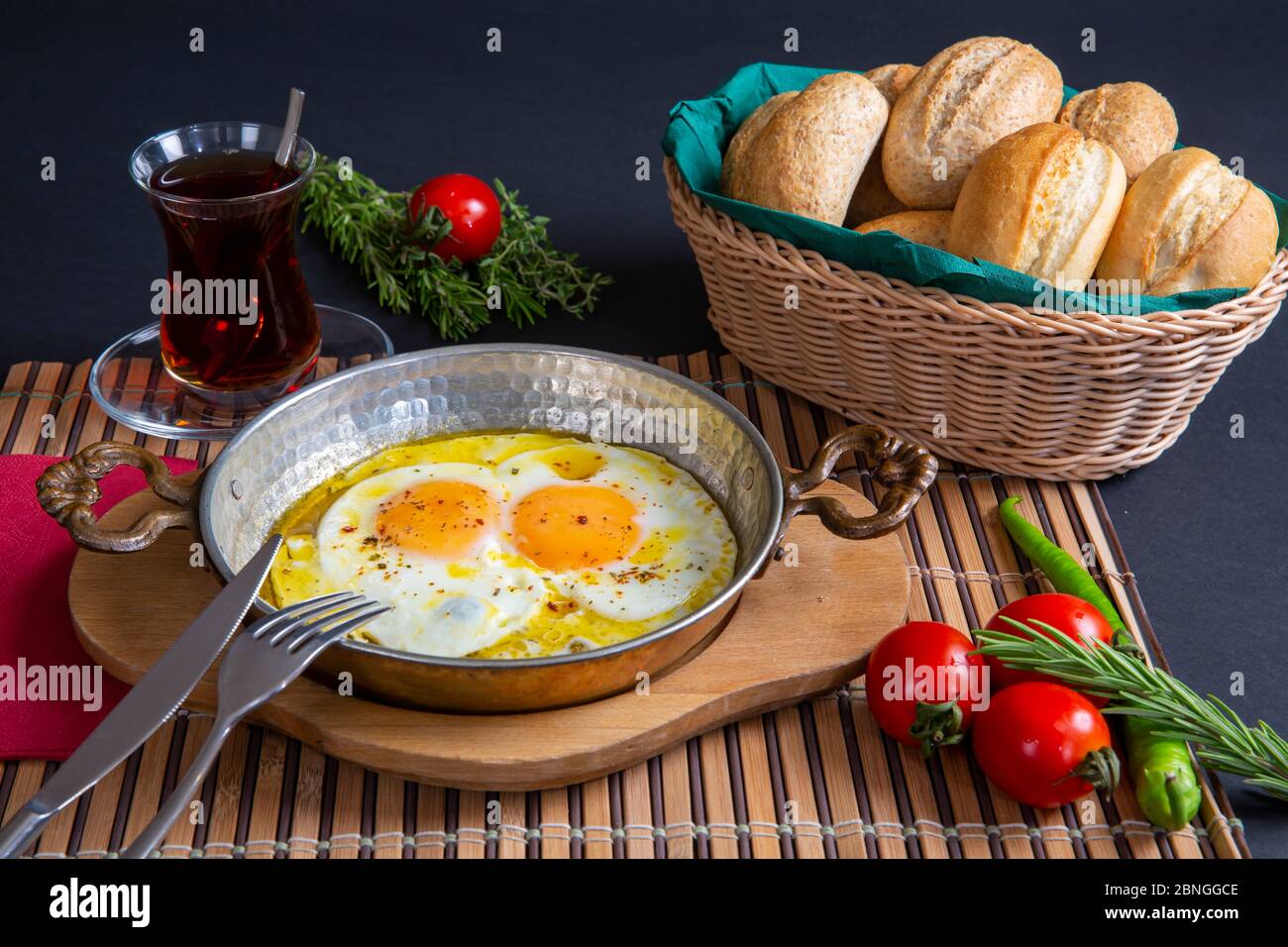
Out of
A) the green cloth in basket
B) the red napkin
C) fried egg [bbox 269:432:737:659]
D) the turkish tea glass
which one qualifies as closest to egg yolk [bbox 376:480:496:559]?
fried egg [bbox 269:432:737:659]

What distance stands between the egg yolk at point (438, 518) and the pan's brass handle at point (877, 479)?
1.85ft

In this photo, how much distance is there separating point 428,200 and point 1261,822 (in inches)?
96.9

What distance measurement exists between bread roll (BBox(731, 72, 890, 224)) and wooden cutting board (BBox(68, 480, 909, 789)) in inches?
29.6

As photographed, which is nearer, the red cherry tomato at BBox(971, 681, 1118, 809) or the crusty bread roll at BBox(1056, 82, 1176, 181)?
the red cherry tomato at BBox(971, 681, 1118, 809)

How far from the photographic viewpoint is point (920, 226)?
2932mm

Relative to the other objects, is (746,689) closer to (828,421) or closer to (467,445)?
(467,445)

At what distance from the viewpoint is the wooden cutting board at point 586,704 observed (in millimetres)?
2051

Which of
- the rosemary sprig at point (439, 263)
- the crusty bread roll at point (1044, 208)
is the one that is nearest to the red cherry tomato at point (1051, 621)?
the crusty bread roll at point (1044, 208)

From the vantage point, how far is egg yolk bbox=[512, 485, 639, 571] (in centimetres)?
236

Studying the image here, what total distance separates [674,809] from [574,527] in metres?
0.55

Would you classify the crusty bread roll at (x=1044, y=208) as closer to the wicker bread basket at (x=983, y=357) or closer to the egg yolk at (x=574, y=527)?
the wicker bread basket at (x=983, y=357)

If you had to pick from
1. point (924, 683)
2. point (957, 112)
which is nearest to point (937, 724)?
point (924, 683)

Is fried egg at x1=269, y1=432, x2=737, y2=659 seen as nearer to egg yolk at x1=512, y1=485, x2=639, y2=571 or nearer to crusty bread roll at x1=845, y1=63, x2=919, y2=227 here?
egg yolk at x1=512, y1=485, x2=639, y2=571

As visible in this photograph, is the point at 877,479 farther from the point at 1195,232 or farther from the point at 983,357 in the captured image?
the point at 1195,232
